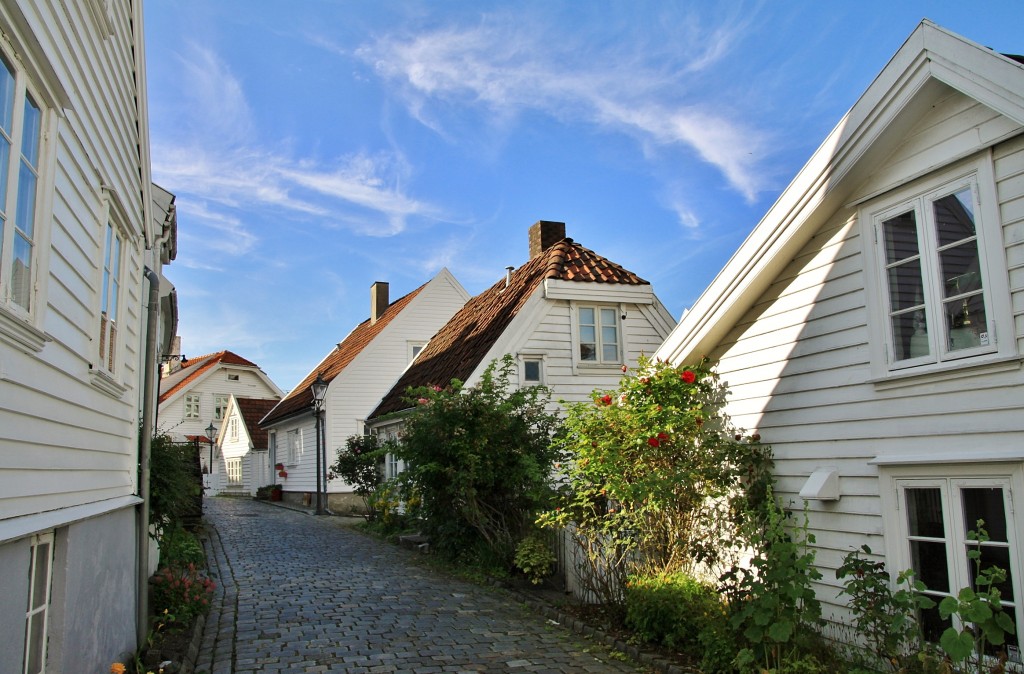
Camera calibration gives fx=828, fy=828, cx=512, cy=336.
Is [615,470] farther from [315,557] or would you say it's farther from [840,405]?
[315,557]

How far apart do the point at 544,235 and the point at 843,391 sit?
1452 cm

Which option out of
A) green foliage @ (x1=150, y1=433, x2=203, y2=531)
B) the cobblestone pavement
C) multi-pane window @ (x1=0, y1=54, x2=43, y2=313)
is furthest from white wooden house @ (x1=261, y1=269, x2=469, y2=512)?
multi-pane window @ (x1=0, y1=54, x2=43, y2=313)

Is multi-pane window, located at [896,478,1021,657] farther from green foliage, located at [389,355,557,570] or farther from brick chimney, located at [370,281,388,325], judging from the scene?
brick chimney, located at [370,281,388,325]

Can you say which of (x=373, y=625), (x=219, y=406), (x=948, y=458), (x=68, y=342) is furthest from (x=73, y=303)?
(x=219, y=406)

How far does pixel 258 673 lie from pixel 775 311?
604cm

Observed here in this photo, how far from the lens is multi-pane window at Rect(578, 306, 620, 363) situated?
58.2 feet

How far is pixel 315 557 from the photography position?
15.6 m

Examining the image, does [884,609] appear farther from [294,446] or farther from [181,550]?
[294,446]

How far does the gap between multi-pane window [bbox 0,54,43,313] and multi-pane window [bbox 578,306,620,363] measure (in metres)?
13.7

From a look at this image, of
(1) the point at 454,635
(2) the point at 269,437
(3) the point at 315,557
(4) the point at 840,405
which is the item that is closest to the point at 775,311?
(4) the point at 840,405

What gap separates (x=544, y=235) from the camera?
844 inches

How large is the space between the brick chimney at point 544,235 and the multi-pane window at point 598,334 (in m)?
3.91

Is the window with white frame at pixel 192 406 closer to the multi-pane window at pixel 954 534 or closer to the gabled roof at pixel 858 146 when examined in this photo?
the gabled roof at pixel 858 146

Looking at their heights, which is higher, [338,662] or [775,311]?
[775,311]
